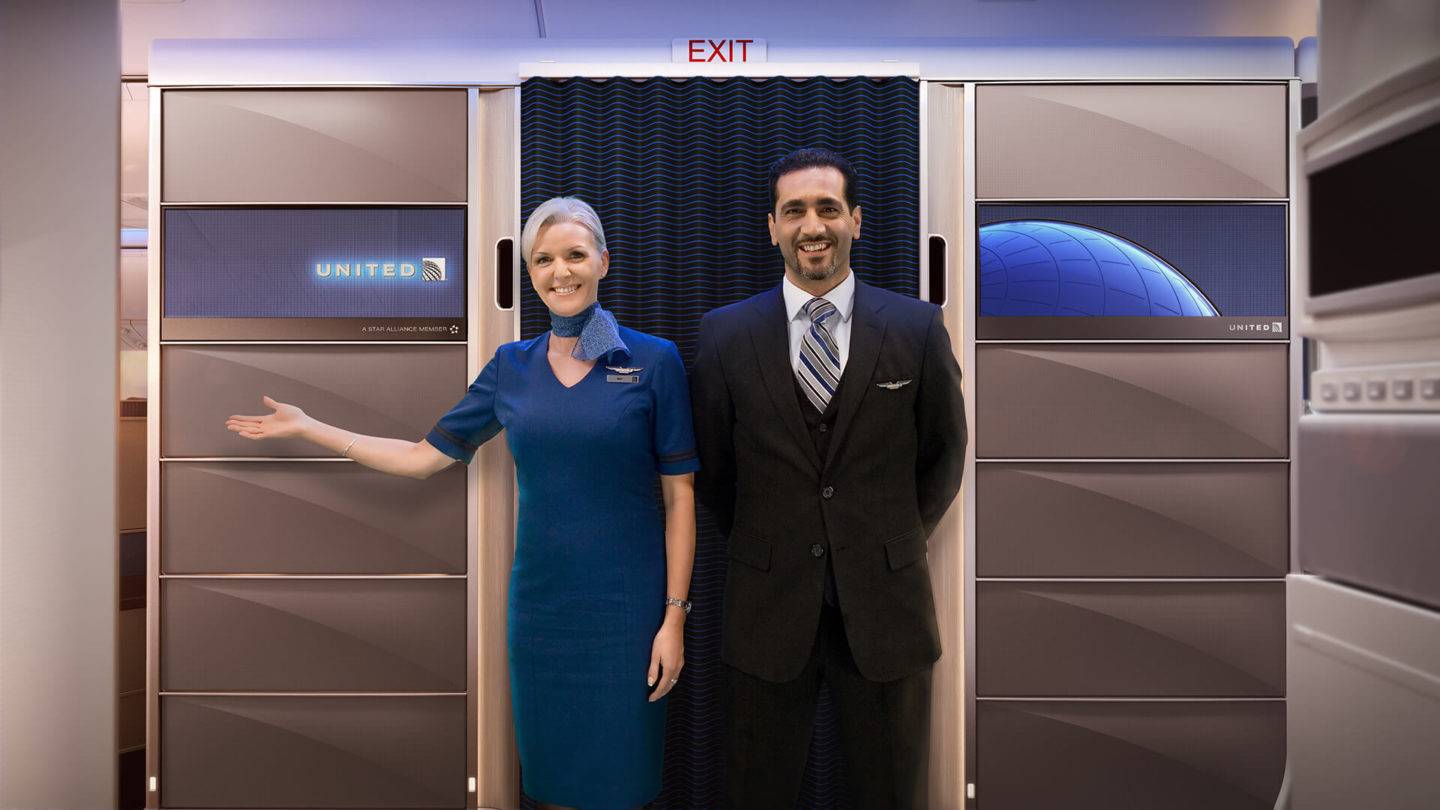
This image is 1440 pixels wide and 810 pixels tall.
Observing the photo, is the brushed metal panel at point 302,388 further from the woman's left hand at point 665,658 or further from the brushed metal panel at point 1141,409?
the brushed metal panel at point 1141,409

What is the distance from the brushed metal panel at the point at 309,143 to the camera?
237 cm

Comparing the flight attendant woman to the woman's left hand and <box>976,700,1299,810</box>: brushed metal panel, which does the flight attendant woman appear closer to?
the woman's left hand

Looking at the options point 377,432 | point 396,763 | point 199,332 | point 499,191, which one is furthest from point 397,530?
point 499,191

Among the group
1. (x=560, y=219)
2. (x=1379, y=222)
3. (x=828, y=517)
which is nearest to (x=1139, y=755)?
(x=828, y=517)

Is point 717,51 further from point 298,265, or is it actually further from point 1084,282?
point 298,265

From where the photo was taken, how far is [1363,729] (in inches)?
35.9

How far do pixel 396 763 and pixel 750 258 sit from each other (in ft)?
6.85

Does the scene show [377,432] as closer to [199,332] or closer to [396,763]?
[199,332]

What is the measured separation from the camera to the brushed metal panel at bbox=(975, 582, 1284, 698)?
2.34 m

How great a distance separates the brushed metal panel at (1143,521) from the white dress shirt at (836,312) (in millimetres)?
950

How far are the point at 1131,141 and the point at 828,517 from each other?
1755mm

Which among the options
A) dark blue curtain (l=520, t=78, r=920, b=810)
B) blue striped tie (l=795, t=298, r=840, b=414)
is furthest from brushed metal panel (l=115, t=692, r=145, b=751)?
blue striped tie (l=795, t=298, r=840, b=414)

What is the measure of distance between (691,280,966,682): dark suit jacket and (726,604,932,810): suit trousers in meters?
0.06

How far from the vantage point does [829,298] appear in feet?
6.08
